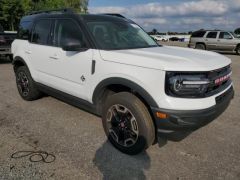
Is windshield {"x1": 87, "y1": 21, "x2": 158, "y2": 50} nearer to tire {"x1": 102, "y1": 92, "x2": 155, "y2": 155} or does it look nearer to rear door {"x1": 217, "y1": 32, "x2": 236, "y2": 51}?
tire {"x1": 102, "y1": 92, "x2": 155, "y2": 155}

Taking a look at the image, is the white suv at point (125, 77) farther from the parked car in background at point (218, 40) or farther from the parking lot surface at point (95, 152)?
the parked car in background at point (218, 40)

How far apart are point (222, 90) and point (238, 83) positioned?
5324 mm

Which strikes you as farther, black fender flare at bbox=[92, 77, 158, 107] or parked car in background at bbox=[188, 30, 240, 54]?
parked car in background at bbox=[188, 30, 240, 54]

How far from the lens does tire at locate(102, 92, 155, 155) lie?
3.30 metres

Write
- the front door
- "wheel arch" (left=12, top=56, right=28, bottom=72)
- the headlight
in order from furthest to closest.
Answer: "wheel arch" (left=12, top=56, right=28, bottom=72) → the front door → the headlight

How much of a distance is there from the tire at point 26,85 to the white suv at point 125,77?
0.27 meters

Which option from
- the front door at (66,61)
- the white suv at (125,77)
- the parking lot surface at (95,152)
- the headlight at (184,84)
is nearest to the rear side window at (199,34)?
the parking lot surface at (95,152)

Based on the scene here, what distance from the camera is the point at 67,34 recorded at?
14.4 feet

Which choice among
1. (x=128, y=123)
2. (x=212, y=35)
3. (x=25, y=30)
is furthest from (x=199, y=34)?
(x=128, y=123)

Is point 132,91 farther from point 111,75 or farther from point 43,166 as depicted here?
point 43,166

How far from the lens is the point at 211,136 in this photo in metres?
4.14

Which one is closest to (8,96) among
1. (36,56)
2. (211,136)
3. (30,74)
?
(30,74)

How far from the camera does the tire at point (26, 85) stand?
552cm

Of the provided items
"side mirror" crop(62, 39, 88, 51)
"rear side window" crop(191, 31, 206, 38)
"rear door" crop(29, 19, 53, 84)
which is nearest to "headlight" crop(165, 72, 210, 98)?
"side mirror" crop(62, 39, 88, 51)
